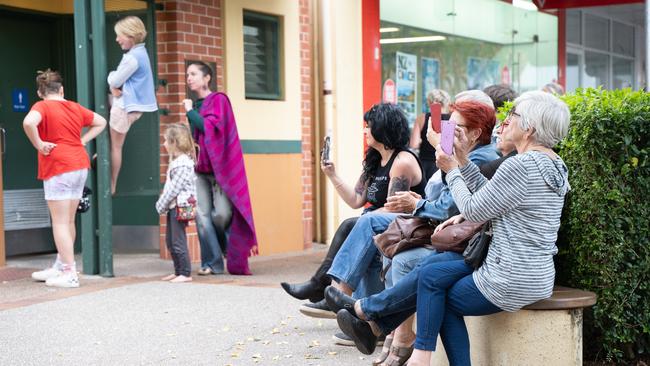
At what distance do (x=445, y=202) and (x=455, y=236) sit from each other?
40 centimetres

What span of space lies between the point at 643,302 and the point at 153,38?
5.94 m

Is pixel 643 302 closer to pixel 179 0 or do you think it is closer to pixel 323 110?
pixel 179 0

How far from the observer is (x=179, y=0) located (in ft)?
32.9

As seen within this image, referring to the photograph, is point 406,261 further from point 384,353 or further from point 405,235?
point 384,353

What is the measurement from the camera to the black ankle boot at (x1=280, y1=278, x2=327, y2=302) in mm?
6523

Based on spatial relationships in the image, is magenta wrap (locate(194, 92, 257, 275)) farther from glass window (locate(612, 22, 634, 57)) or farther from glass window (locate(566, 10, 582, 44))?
glass window (locate(612, 22, 634, 57))

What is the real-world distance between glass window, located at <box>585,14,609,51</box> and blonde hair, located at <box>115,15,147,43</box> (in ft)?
40.2

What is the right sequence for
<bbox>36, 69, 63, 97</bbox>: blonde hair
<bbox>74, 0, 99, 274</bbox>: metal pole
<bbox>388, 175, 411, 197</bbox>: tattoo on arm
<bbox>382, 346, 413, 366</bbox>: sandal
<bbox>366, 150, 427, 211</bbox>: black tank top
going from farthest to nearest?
<bbox>74, 0, 99, 274</bbox>: metal pole → <bbox>36, 69, 63, 97</bbox>: blonde hair → <bbox>366, 150, 427, 211</bbox>: black tank top → <bbox>388, 175, 411, 197</bbox>: tattoo on arm → <bbox>382, 346, 413, 366</bbox>: sandal

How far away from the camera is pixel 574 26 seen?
1858 centimetres

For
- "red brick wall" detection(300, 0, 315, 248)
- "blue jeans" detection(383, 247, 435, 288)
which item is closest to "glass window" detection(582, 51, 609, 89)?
"red brick wall" detection(300, 0, 315, 248)

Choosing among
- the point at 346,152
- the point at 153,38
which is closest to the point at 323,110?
the point at 346,152

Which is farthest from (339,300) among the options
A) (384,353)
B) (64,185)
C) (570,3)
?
(570,3)

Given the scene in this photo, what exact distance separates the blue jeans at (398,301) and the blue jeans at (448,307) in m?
0.13

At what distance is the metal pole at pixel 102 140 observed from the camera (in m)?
8.73
